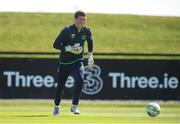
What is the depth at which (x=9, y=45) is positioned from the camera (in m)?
54.9

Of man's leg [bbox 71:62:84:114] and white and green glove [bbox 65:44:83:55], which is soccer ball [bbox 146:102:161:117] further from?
white and green glove [bbox 65:44:83:55]

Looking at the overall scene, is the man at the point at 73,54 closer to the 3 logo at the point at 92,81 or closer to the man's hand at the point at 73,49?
the man's hand at the point at 73,49

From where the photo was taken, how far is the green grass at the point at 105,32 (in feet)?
180

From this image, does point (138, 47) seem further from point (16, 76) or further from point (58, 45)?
point (58, 45)

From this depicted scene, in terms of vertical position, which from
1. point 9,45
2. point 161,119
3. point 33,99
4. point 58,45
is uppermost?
point 58,45

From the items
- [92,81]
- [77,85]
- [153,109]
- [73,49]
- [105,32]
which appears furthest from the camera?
[105,32]

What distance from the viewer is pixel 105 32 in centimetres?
5988

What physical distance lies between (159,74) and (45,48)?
975 inches

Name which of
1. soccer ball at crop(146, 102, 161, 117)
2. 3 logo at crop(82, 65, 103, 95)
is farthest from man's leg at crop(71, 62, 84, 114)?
3 logo at crop(82, 65, 103, 95)

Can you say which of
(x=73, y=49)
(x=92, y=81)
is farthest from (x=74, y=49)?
(x=92, y=81)

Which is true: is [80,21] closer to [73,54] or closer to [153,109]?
[73,54]

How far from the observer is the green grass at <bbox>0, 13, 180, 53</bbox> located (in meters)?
54.7

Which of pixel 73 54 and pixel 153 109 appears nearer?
pixel 153 109

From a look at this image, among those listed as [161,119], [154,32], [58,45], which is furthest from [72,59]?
[154,32]
